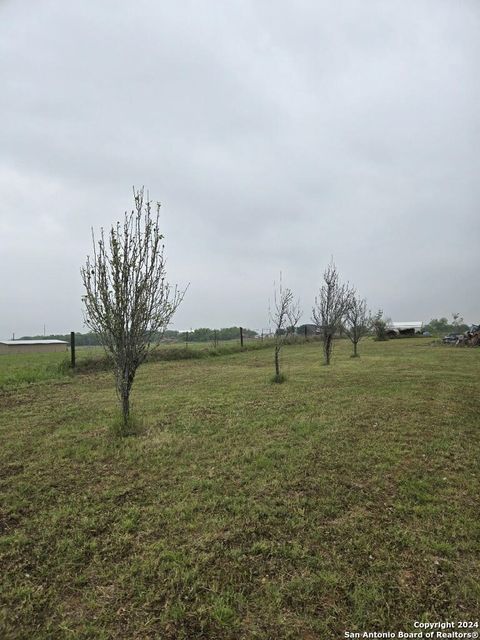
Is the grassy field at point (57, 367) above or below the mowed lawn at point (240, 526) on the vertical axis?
above

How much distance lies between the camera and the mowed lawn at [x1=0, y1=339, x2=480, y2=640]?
6.82 feet

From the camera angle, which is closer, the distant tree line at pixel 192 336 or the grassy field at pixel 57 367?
the distant tree line at pixel 192 336

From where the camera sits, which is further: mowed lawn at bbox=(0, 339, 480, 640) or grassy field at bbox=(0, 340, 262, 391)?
grassy field at bbox=(0, 340, 262, 391)

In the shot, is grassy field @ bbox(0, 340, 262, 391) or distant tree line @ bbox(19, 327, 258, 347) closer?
distant tree line @ bbox(19, 327, 258, 347)

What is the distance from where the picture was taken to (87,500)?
3424mm

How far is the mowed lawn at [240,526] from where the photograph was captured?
6.82ft

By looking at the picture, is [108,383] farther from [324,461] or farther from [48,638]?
[48,638]

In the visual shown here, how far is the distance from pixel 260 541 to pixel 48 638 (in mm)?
1427

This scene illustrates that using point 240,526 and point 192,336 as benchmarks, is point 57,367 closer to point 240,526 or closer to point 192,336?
point 240,526

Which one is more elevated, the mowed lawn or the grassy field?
the grassy field

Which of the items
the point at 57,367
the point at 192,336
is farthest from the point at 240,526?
the point at 192,336

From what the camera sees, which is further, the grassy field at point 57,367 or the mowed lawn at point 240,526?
the grassy field at point 57,367

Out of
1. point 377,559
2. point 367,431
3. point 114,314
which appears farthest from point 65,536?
point 367,431

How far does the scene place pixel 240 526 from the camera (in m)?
2.91
